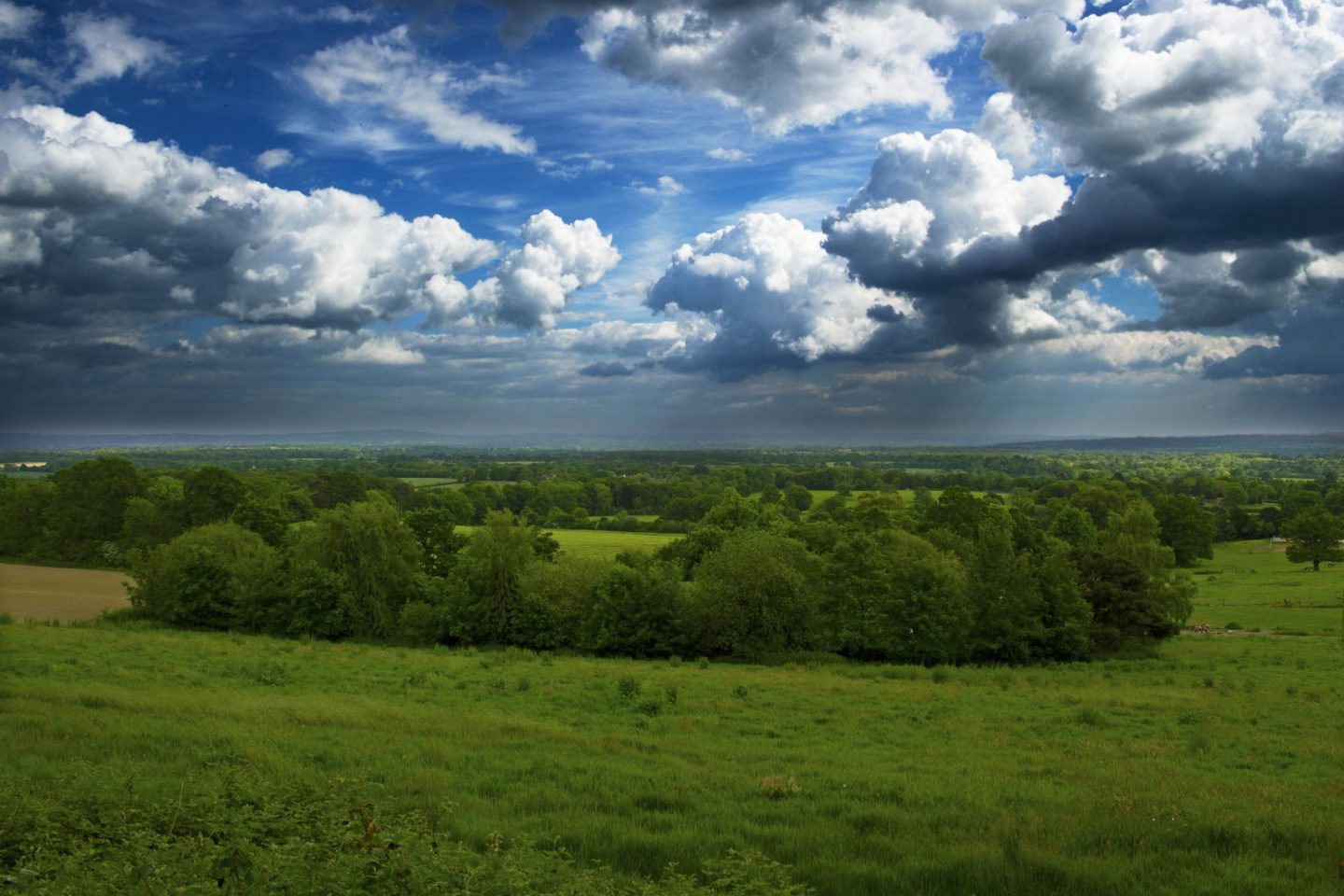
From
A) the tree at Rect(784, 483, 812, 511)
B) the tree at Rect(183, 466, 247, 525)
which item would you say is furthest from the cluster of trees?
the tree at Rect(784, 483, 812, 511)

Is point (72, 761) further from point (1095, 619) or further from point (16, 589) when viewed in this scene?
point (16, 589)

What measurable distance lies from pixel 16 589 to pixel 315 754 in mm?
57385

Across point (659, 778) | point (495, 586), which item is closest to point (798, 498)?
point (495, 586)

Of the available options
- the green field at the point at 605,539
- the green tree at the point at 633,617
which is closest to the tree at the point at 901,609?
the green tree at the point at 633,617

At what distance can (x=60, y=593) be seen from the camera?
55.5 meters

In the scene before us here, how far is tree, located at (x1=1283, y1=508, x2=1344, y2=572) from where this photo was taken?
253 feet

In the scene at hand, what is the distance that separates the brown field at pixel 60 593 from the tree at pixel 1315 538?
339ft

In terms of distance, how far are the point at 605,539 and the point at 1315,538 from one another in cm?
7330

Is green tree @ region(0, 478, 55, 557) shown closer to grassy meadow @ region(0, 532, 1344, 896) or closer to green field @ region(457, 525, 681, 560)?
green field @ region(457, 525, 681, 560)

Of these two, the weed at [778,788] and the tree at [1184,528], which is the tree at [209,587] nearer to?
the weed at [778,788]

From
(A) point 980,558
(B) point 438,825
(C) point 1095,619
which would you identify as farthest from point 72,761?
(C) point 1095,619

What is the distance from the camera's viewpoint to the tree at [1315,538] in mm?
77188

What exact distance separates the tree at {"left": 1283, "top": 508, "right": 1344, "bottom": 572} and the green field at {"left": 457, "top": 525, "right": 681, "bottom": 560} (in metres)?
63.0

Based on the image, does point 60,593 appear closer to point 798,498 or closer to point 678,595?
point 678,595
